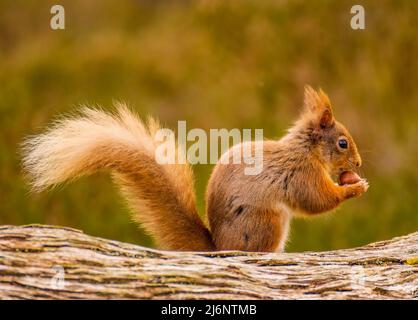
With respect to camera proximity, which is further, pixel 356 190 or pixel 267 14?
pixel 267 14

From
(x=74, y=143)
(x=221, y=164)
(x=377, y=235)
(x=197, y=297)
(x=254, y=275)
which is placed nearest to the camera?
(x=197, y=297)

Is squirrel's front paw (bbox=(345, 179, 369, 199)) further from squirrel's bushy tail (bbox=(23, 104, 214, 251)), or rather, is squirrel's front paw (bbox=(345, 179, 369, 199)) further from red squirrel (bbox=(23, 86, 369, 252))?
squirrel's bushy tail (bbox=(23, 104, 214, 251))

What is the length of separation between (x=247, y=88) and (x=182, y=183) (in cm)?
470

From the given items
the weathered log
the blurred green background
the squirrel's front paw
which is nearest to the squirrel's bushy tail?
the weathered log

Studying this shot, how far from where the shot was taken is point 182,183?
12.2ft

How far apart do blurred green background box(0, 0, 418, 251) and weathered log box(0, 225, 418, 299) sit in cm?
385

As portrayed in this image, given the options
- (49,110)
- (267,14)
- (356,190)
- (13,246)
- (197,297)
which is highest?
(267,14)

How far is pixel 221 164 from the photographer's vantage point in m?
3.73

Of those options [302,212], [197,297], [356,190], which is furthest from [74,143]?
[356,190]

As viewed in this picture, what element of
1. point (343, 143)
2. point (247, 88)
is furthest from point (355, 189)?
point (247, 88)

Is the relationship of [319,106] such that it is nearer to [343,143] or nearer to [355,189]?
[343,143]

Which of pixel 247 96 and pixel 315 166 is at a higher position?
pixel 247 96

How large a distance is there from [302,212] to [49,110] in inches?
181

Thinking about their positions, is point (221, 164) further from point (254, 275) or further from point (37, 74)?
point (37, 74)
